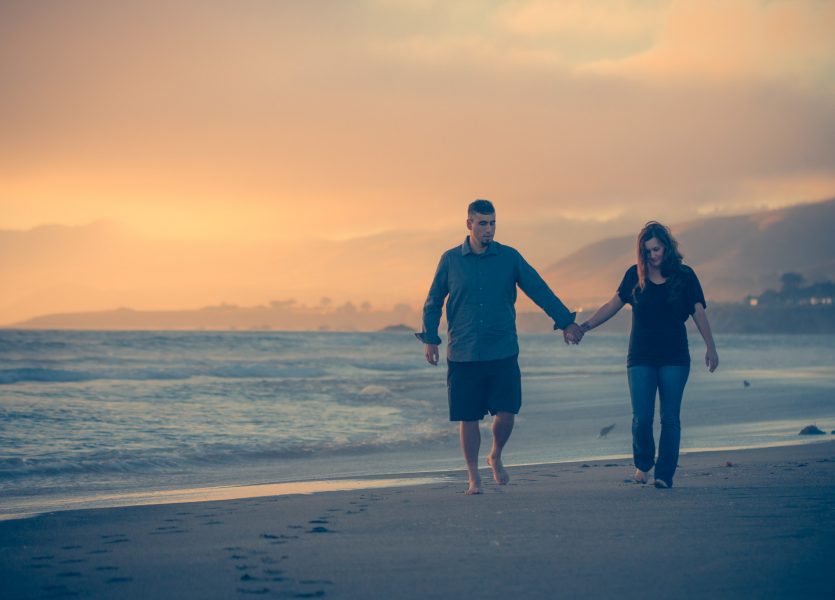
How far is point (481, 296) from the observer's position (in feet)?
20.4

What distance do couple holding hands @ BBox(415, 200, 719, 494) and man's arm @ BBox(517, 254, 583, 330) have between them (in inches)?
0.6

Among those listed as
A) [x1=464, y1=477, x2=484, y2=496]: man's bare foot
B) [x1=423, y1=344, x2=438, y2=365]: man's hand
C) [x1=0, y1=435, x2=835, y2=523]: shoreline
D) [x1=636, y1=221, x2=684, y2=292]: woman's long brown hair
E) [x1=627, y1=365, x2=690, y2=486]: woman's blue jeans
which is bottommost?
[x1=0, y1=435, x2=835, y2=523]: shoreline

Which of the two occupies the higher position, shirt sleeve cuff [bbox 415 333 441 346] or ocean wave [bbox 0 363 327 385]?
shirt sleeve cuff [bbox 415 333 441 346]

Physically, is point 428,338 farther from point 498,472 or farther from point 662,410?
point 662,410

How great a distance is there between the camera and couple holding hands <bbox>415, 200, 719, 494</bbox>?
6.14 meters

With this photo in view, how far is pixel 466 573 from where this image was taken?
12.3 ft

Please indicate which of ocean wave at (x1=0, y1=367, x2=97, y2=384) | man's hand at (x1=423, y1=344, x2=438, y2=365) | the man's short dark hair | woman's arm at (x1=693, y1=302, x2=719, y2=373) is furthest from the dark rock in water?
ocean wave at (x1=0, y1=367, x2=97, y2=384)

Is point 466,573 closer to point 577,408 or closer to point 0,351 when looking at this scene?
point 577,408

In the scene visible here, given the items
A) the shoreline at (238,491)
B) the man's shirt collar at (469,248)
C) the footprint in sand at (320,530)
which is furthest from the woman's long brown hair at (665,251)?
the footprint in sand at (320,530)

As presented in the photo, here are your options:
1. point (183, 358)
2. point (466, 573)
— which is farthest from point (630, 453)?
point (183, 358)

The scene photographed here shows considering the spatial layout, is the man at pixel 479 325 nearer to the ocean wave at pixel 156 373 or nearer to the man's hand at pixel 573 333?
the man's hand at pixel 573 333

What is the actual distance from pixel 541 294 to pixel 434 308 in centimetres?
73

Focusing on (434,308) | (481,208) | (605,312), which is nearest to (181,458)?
(434,308)

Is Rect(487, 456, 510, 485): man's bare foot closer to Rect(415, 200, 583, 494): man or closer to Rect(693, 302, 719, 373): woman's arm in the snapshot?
Rect(415, 200, 583, 494): man
